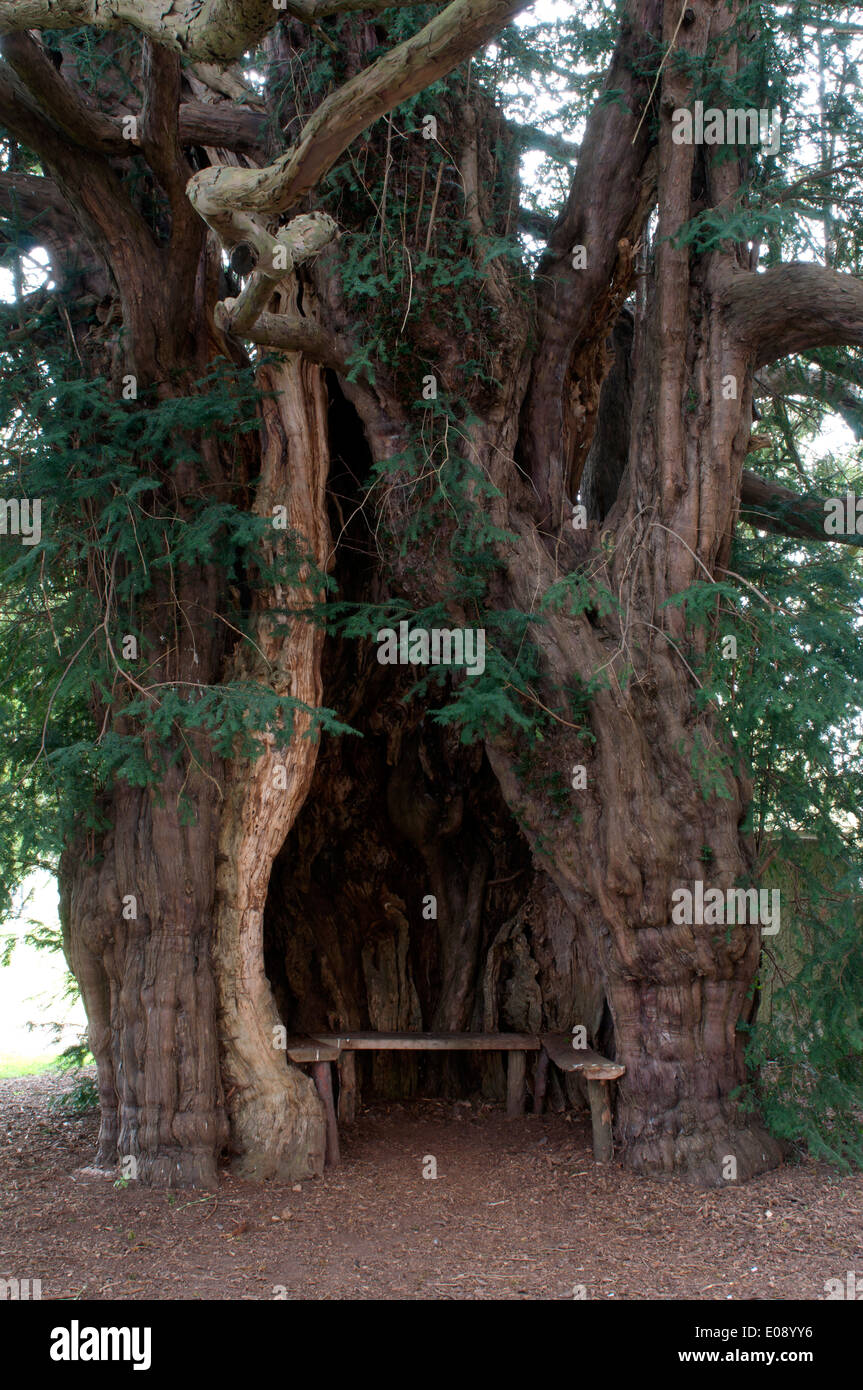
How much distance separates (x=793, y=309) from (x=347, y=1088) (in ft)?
17.7

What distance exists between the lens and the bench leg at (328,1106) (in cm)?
574

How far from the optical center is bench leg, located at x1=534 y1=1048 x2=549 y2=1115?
6.71 metres

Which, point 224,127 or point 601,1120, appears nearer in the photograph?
point 601,1120

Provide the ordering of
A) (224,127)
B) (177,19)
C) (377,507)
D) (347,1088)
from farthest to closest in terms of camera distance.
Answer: (347,1088), (224,127), (377,507), (177,19)

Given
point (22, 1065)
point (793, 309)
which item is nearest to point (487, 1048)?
point (793, 309)

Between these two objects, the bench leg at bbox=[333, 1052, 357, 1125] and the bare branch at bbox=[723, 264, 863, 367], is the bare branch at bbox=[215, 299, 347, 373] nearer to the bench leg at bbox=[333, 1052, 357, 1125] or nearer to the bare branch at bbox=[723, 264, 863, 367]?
the bare branch at bbox=[723, 264, 863, 367]

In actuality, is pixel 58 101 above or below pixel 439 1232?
above

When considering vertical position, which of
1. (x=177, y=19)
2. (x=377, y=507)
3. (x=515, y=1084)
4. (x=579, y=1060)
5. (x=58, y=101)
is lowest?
(x=515, y=1084)

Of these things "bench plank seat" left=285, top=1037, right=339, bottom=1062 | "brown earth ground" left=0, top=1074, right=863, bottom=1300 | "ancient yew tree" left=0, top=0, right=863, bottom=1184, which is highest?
"ancient yew tree" left=0, top=0, right=863, bottom=1184

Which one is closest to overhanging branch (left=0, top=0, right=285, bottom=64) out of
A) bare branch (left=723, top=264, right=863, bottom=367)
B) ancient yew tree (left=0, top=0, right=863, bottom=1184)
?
ancient yew tree (left=0, top=0, right=863, bottom=1184)

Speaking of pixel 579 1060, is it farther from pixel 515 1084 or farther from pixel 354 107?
pixel 354 107

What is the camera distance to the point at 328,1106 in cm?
582

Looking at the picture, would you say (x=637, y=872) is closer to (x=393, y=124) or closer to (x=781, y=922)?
(x=781, y=922)

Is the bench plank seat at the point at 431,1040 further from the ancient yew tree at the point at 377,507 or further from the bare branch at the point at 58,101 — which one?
the bare branch at the point at 58,101
